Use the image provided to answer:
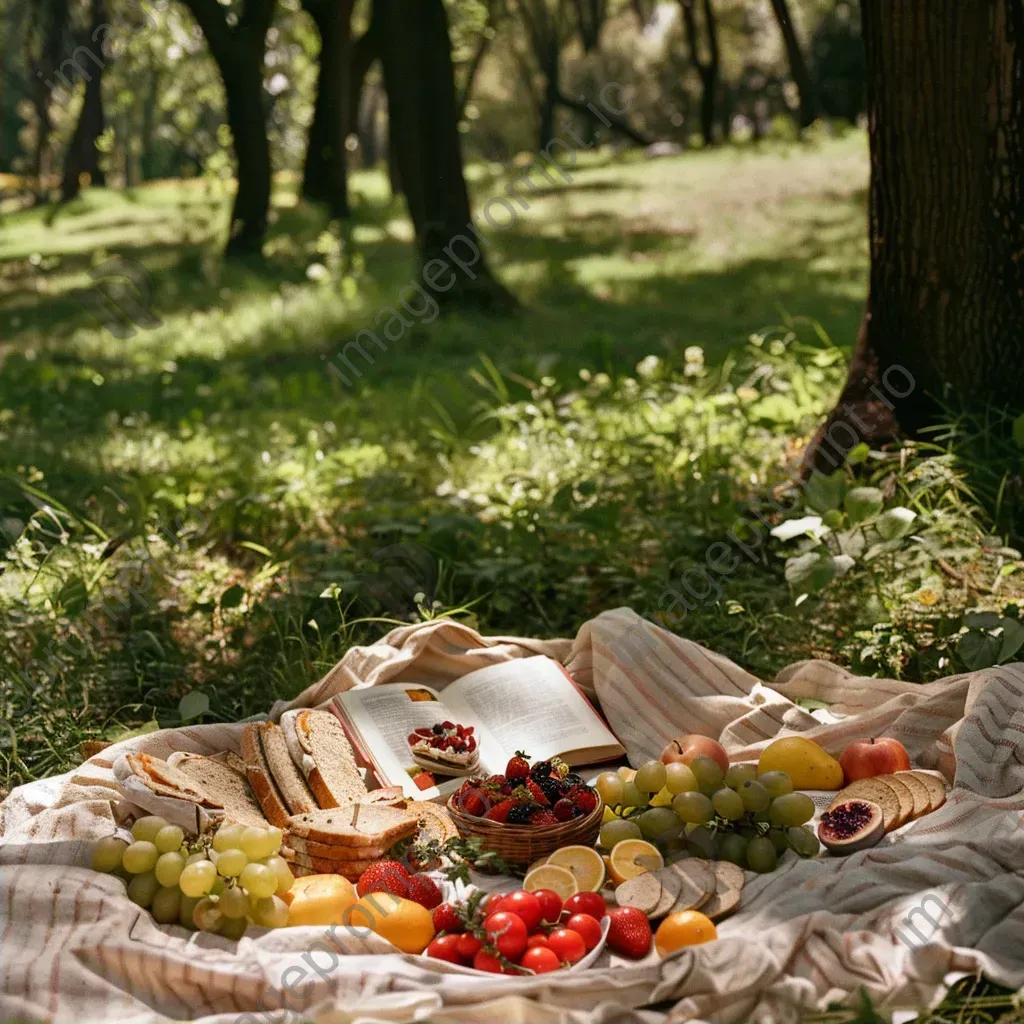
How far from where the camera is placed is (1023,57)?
17.7 feet

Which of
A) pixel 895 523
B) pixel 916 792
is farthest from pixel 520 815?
pixel 895 523

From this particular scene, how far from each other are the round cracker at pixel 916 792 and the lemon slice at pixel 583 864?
36.0 inches

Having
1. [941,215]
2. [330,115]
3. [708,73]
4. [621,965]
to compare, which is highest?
[708,73]

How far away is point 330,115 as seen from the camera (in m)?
16.4

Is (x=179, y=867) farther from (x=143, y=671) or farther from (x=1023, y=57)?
(x=1023, y=57)

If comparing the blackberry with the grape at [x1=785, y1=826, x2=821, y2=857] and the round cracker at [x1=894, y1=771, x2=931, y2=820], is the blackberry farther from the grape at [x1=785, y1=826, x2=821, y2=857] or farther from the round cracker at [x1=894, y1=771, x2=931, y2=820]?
the round cracker at [x1=894, y1=771, x2=931, y2=820]

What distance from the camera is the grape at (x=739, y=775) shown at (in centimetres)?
354

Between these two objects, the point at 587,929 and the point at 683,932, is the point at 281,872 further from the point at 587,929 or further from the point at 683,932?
the point at 683,932

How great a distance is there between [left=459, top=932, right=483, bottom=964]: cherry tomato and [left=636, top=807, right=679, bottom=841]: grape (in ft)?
2.13

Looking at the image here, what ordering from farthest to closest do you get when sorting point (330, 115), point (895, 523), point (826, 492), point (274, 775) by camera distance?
point (330, 115) → point (826, 492) → point (895, 523) → point (274, 775)

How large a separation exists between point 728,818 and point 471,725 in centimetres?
113

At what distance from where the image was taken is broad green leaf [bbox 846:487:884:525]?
505 centimetres

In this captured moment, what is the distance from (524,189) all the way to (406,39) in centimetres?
1006

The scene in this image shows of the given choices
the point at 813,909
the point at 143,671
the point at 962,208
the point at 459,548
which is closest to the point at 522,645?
the point at 459,548
